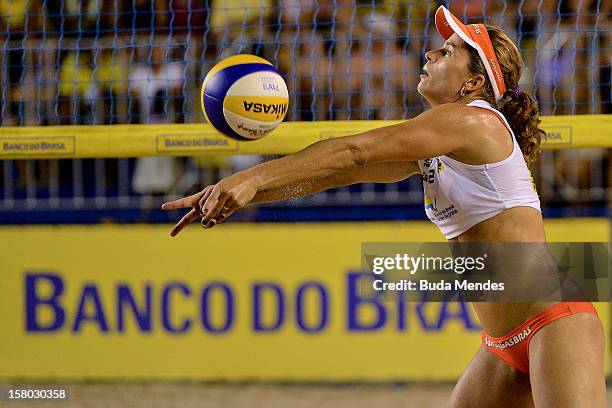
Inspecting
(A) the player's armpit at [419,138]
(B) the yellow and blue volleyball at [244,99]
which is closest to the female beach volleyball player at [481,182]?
(A) the player's armpit at [419,138]

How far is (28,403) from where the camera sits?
570 cm

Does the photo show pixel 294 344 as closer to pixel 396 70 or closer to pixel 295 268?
pixel 295 268

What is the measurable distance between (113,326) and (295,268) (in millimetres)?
1290

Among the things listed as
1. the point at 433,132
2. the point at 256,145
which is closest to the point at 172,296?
Result: the point at 256,145

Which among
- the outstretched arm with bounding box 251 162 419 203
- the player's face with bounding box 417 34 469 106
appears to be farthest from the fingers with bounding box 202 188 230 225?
the player's face with bounding box 417 34 469 106

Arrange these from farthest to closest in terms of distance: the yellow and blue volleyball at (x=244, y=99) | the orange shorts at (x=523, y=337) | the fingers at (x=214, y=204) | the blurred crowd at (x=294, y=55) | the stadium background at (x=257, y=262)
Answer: the stadium background at (x=257, y=262) → the blurred crowd at (x=294, y=55) → the yellow and blue volleyball at (x=244, y=99) → the orange shorts at (x=523, y=337) → the fingers at (x=214, y=204)

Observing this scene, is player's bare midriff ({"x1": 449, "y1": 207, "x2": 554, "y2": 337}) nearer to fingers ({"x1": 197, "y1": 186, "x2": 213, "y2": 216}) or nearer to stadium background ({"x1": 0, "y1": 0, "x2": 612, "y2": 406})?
fingers ({"x1": 197, "y1": 186, "x2": 213, "y2": 216})

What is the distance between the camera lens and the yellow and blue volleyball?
335cm

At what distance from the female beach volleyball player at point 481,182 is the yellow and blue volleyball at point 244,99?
14.9 inches

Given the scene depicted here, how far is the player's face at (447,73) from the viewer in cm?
314

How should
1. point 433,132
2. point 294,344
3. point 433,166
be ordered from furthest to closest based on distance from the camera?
point 294,344, point 433,166, point 433,132

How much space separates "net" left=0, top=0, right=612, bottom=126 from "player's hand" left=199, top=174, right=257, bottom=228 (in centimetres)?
321

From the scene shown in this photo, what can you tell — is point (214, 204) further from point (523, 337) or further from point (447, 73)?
point (523, 337)

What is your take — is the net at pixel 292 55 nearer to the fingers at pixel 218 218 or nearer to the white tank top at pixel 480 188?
the white tank top at pixel 480 188
